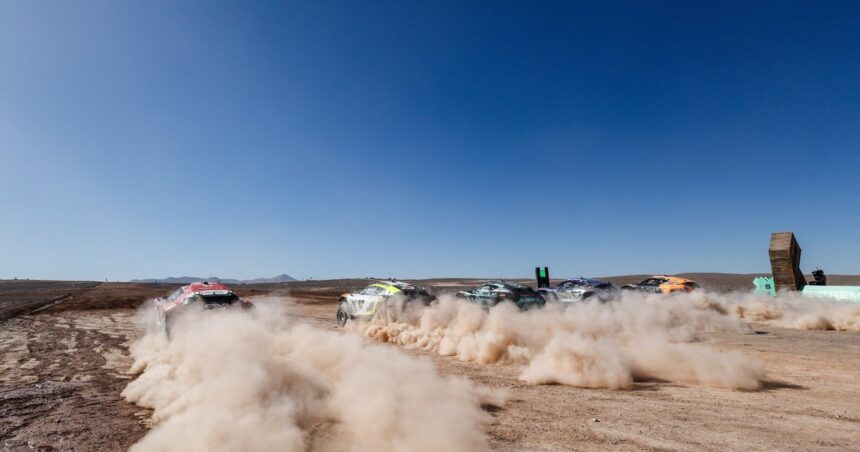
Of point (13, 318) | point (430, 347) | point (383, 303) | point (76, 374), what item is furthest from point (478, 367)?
point (13, 318)

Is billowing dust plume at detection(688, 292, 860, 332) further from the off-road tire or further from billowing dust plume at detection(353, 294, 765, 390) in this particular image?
the off-road tire

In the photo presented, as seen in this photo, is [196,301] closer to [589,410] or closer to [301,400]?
[301,400]

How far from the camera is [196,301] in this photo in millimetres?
11125

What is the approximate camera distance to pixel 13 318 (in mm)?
19625

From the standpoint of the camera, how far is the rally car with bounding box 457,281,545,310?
15617mm

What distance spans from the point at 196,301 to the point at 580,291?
15.4 metres

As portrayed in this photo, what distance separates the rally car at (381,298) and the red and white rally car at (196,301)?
161 inches

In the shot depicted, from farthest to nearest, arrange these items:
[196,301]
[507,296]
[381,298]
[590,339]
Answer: [507,296] < [381,298] < [196,301] < [590,339]

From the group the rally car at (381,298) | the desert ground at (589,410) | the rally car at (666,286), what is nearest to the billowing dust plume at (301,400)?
the desert ground at (589,410)

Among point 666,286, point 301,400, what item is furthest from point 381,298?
point 666,286

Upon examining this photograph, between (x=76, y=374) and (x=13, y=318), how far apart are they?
1716 cm

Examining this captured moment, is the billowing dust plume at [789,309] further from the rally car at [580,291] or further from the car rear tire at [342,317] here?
the car rear tire at [342,317]

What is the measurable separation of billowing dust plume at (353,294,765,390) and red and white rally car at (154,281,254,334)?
4286 millimetres

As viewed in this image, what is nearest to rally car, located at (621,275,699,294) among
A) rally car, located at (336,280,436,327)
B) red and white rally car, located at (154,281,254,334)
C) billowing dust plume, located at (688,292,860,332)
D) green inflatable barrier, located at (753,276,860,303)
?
billowing dust plume, located at (688,292,860,332)
